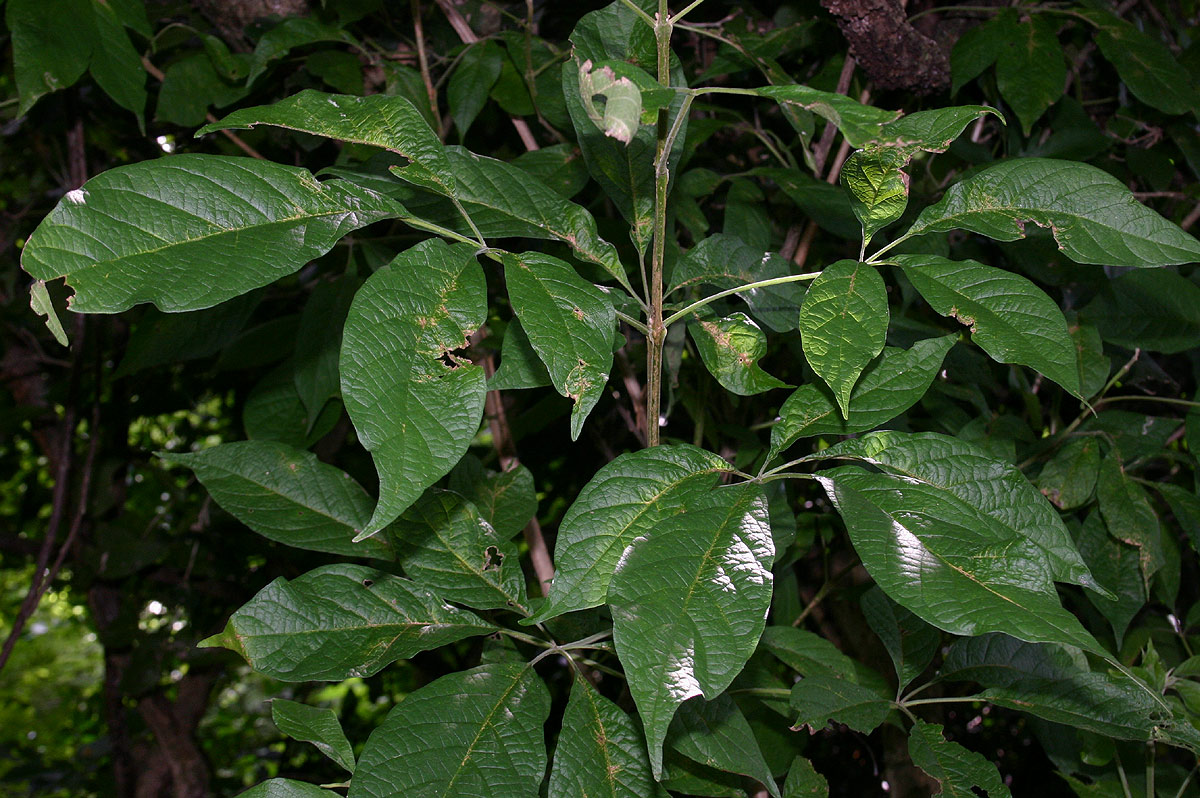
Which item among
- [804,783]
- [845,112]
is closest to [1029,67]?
[845,112]

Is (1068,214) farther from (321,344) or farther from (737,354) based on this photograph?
(321,344)

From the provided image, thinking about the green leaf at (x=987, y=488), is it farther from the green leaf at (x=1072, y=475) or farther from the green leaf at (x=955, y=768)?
the green leaf at (x=1072, y=475)

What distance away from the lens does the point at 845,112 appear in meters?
0.50

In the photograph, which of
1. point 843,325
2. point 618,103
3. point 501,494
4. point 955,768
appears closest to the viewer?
point 618,103

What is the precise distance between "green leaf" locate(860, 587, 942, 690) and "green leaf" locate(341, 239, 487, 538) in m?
0.61

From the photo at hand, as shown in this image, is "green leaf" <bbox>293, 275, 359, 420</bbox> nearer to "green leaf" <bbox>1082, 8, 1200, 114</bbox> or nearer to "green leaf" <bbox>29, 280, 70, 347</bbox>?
"green leaf" <bbox>29, 280, 70, 347</bbox>

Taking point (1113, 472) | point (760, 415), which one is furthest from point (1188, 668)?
point (760, 415)

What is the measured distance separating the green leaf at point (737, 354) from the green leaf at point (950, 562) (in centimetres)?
13

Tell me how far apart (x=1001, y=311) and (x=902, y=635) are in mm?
477

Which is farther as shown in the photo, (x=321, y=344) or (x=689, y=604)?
(x=321, y=344)

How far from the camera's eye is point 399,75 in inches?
51.1

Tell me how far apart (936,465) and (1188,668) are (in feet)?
2.21

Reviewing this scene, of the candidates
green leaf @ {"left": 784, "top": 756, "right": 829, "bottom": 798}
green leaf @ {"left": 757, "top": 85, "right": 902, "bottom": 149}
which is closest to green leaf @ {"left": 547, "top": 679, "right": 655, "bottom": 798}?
green leaf @ {"left": 784, "top": 756, "right": 829, "bottom": 798}

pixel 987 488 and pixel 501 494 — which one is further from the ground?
pixel 987 488
